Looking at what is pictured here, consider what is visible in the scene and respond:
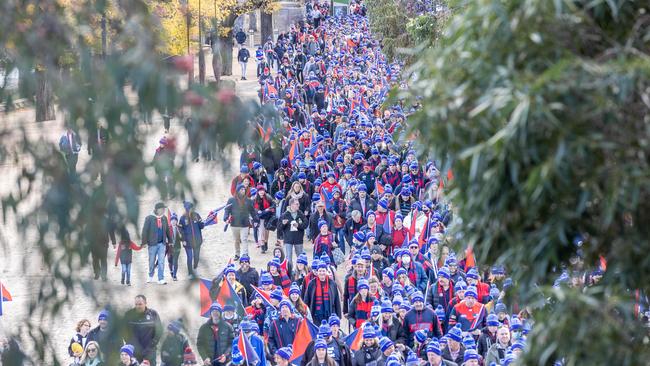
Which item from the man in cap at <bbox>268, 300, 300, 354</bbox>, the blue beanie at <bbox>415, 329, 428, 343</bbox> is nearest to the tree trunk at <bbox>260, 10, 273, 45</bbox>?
the man in cap at <bbox>268, 300, 300, 354</bbox>

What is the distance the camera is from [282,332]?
1514cm

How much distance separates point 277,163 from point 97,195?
63.9 feet

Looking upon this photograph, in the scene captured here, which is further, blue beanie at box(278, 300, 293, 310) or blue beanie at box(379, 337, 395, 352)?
blue beanie at box(278, 300, 293, 310)

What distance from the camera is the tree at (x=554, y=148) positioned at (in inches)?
218

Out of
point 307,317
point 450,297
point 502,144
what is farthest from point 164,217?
point 502,144

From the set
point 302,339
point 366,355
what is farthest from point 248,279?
point 366,355

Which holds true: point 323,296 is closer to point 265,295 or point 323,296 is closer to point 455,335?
point 265,295

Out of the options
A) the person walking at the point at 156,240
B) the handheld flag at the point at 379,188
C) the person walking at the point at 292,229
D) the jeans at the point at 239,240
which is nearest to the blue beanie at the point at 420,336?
the person walking at the point at 156,240

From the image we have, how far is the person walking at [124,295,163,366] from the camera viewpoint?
625 centimetres

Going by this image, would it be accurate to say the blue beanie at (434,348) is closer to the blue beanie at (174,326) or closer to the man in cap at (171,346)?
the man in cap at (171,346)

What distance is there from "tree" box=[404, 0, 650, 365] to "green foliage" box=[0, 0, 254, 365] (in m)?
1.10

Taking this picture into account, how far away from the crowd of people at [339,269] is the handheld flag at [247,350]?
63 millimetres

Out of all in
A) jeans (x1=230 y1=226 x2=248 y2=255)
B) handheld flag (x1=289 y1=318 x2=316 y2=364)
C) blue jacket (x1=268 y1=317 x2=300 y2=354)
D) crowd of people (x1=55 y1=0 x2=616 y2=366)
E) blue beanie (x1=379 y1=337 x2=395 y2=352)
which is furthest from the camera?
jeans (x1=230 y1=226 x2=248 y2=255)

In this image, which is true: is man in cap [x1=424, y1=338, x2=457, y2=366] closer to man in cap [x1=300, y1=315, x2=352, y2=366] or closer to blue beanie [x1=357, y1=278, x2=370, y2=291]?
man in cap [x1=300, y1=315, x2=352, y2=366]
